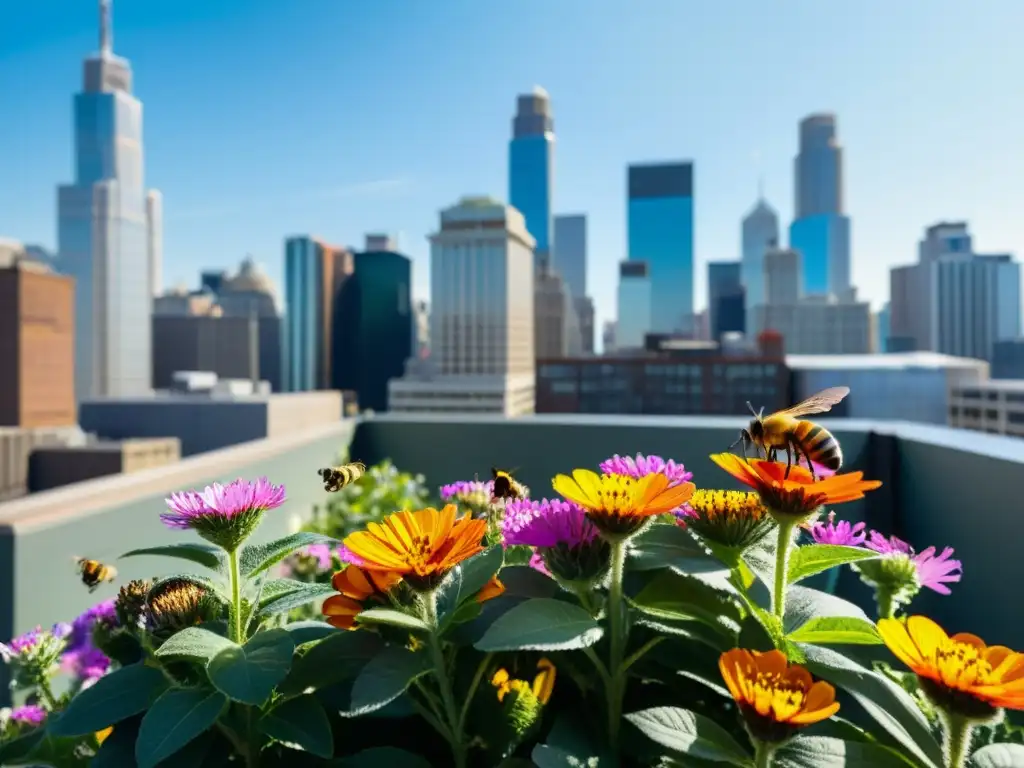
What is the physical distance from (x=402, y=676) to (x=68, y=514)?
145cm

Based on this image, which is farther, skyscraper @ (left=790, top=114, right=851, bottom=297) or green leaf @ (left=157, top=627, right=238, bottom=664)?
skyscraper @ (left=790, top=114, right=851, bottom=297)

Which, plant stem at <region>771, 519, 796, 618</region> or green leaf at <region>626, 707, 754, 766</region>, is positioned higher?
plant stem at <region>771, 519, 796, 618</region>

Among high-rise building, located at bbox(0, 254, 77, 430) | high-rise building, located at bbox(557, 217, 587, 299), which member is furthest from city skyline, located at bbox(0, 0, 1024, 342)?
high-rise building, located at bbox(0, 254, 77, 430)

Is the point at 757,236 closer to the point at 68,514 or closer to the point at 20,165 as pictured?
the point at 20,165

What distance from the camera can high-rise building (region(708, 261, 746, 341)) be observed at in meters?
88.2

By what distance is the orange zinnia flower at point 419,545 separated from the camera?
0.43 meters

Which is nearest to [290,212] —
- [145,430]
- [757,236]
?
[145,430]

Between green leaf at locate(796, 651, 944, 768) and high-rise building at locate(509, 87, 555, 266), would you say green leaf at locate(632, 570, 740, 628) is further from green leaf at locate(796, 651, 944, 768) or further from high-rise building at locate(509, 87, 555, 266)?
high-rise building at locate(509, 87, 555, 266)

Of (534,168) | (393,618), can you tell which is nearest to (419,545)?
(393,618)

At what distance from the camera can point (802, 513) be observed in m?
0.45

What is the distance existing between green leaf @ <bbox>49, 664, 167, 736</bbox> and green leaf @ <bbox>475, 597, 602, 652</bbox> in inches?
8.6

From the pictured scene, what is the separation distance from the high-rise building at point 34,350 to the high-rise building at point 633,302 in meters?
67.8

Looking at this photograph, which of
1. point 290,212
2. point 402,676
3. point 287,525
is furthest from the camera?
point 290,212

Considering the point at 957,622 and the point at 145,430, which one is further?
the point at 145,430
